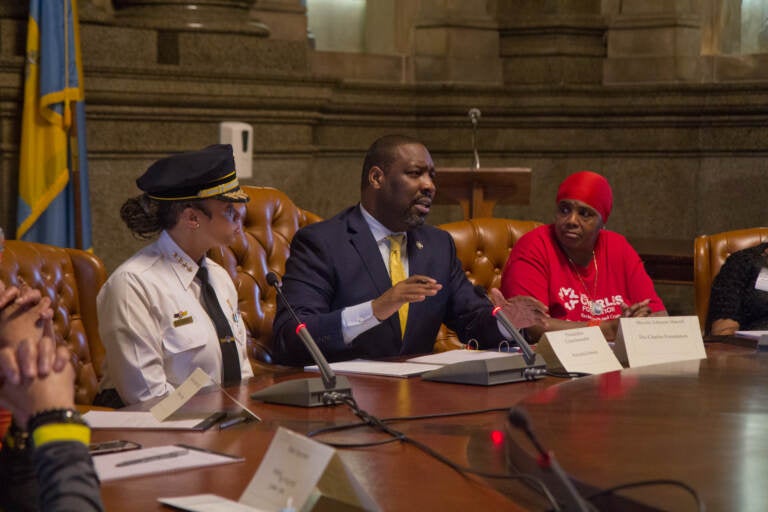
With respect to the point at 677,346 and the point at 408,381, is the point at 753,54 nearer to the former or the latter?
the point at 677,346

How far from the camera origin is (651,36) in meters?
8.10

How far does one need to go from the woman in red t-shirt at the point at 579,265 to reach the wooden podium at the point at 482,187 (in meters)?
1.44

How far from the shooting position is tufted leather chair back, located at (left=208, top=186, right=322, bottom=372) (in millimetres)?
4176

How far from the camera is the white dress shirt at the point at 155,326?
3.16 metres

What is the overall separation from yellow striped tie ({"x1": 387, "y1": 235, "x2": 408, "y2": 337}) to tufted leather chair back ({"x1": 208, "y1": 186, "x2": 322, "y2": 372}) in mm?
444

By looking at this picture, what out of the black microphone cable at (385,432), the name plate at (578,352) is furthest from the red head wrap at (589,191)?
the black microphone cable at (385,432)

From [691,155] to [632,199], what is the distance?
1.57 feet

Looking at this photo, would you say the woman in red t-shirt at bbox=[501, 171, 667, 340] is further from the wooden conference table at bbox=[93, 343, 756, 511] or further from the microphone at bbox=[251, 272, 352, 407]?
the microphone at bbox=[251, 272, 352, 407]

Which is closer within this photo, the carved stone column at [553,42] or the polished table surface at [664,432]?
the polished table surface at [664,432]

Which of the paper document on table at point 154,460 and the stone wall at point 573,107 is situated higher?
the stone wall at point 573,107

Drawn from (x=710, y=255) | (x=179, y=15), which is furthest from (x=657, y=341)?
(x=179, y=15)

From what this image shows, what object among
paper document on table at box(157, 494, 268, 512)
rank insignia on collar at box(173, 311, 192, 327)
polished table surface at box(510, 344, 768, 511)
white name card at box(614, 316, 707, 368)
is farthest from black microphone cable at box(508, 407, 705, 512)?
rank insignia on collar at box(173, 311, 192, 327)

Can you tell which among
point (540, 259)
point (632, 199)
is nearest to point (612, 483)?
point (540, 259)

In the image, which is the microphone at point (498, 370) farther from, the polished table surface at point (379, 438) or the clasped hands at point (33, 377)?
the clasped hands at point (33, 377)
